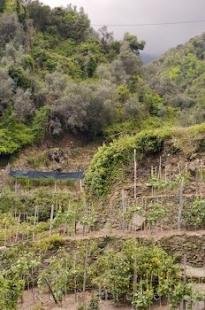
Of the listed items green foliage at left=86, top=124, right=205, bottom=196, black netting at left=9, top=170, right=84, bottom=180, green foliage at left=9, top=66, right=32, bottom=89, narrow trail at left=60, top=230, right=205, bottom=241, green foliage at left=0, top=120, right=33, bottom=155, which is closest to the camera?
narrow trail at left=60, top=230, right=205, bottom=241

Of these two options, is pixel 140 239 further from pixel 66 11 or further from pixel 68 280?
pixel 66 11

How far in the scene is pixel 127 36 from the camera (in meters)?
48.5

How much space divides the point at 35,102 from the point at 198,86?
82.6 feet

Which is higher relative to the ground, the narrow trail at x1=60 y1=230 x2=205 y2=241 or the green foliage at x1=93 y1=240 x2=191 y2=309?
the narrow trail at x1=60 y1=230 x2=205 y2=241

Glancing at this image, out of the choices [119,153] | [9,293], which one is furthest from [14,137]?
[9,293]

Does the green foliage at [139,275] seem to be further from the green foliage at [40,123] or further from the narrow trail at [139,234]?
the green foliage at [40,123]

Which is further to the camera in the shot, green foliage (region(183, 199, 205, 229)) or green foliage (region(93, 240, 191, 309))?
green foliage (region(183, 199, 205, 229))

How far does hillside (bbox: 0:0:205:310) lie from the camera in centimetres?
1262

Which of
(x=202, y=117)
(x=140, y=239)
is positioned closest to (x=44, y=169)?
(x=202, y=117)

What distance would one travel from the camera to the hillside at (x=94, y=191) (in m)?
12.6

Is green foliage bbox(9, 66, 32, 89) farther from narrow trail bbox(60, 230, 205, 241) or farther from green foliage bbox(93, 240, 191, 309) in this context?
green foliage bbox(93, 240, 191, 309)

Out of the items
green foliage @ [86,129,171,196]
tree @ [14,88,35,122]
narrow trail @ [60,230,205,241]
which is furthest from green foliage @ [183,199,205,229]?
tree @ [14,88,35,122]

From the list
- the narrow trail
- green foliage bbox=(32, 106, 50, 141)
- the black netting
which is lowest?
the narrow trail

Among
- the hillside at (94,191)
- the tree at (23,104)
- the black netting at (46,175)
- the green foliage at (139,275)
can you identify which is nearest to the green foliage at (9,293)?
the hillside at (94,191)
